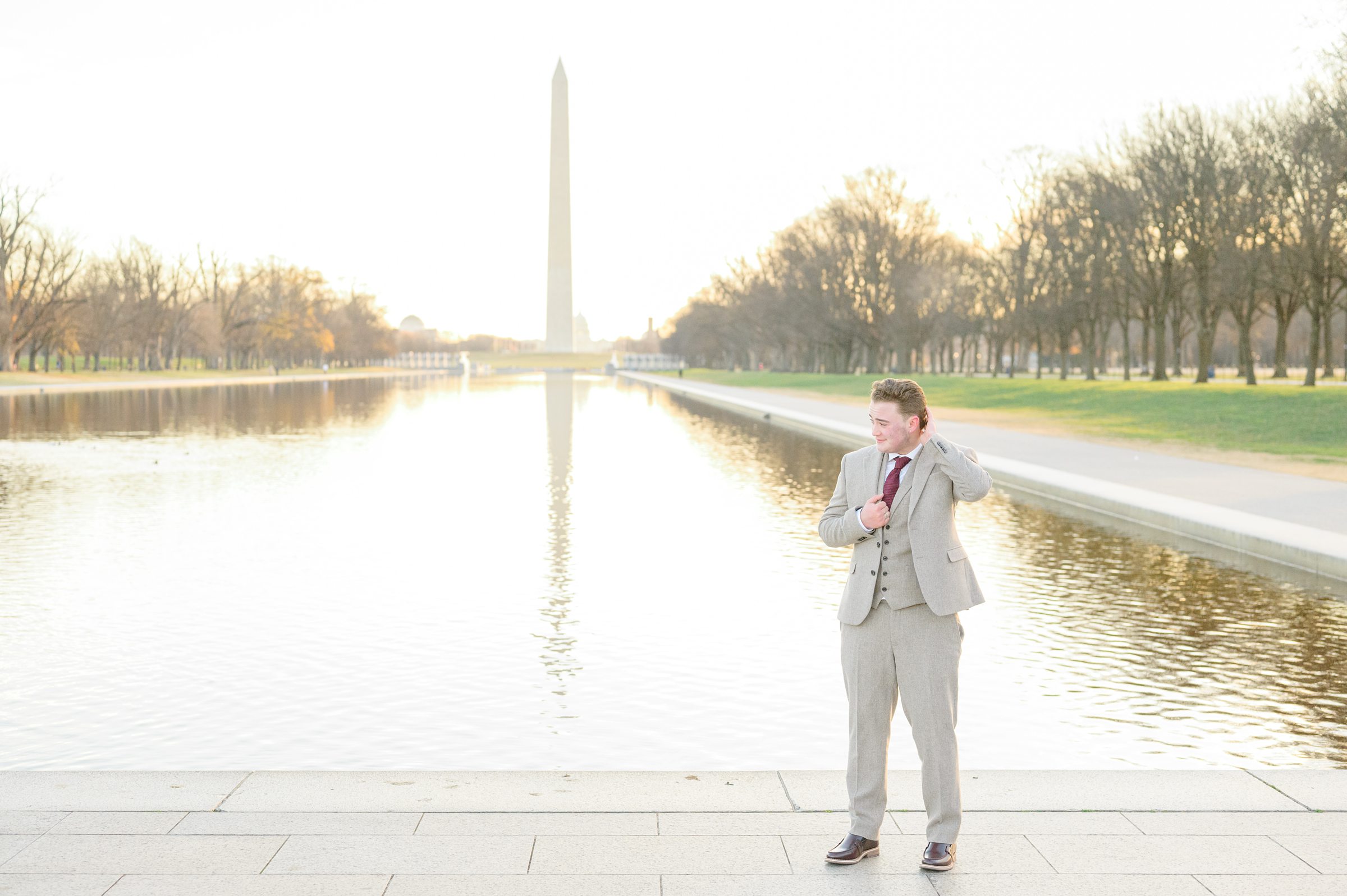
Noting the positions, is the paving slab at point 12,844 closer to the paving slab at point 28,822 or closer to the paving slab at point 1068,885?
the paving slab at point 28,822

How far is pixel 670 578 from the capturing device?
12.6m

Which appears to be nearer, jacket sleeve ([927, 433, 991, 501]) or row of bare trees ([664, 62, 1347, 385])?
jacket sleeve ([927, 433, 991, 501])

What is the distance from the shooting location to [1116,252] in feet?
201

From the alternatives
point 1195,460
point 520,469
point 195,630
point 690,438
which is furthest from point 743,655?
point 690,438

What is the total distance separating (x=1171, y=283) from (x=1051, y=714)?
186ft

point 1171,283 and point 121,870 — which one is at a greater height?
point 1171,283

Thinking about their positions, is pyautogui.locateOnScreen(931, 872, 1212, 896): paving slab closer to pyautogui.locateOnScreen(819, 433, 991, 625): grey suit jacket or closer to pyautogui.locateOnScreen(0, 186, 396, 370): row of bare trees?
pyautogui.locateOnScreen(819, 433, 991, 625): grey suit jacket

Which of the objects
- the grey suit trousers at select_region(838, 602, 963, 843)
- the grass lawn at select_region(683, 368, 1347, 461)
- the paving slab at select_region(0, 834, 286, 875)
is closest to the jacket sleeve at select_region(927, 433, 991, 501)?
the grey suit trousers at select_region(838, 602, 963, 843)

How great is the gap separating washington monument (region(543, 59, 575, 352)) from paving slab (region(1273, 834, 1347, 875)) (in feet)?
355

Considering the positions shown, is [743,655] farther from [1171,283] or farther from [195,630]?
[1171,283]

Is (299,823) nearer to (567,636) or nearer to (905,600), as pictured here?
(905,600)

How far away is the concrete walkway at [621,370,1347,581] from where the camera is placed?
45.4 feet

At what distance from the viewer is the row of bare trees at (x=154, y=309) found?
9656cm

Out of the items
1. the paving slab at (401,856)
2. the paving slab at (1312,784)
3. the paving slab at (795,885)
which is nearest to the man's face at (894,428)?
the paving slab at (795,885)
